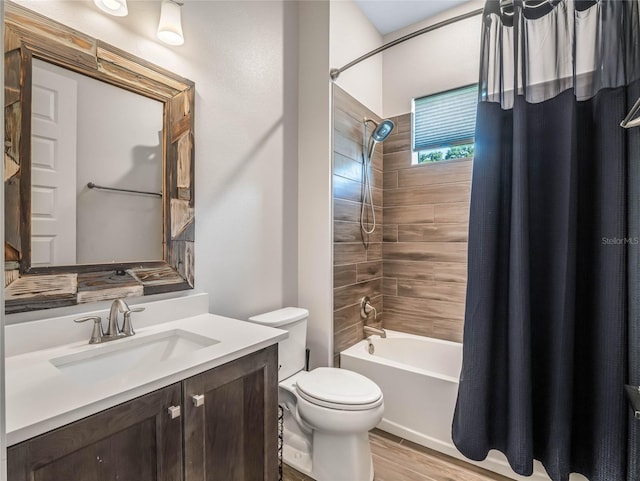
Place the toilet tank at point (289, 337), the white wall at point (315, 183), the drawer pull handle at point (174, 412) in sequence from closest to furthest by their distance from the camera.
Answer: the drawer pull handle at point (174, 412) < the toilet tank at point (289, 337) < the white wall at point (315, 183)

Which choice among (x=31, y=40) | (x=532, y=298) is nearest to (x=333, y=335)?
(x=532, y=298)

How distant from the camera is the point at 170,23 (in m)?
1.37

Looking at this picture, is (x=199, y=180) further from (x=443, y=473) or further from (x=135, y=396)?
(x=443, y=473)

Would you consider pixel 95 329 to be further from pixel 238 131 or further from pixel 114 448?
pixel 238 131

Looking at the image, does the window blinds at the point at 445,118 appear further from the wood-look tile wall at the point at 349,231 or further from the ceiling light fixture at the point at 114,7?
the ceiling light fixture at the point at 114,7

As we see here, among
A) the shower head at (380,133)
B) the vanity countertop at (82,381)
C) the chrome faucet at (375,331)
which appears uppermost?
the shower head at (380,133)

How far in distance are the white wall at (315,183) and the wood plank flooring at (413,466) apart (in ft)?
1.99

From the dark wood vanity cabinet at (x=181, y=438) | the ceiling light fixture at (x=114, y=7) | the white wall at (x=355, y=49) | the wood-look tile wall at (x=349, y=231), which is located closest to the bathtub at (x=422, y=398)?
the wood-look tile wall at (x=349, y=231)

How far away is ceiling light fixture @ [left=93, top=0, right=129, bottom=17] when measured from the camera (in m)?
1.20

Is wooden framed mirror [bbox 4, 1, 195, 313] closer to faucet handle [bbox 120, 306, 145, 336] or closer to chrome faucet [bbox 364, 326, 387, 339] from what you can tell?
faucet handle [bbox 120, 306, 145, 336]

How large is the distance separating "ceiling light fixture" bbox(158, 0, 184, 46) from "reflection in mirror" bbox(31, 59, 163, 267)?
28cm

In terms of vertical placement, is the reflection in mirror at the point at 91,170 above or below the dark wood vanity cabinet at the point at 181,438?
above

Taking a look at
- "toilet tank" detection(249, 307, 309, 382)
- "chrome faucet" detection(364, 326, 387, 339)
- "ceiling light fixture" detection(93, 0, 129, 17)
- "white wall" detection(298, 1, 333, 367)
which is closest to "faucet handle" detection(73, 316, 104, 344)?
"toilet tank" detection(249, 307, 309, 382)

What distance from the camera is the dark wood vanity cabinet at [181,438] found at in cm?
→ 71
